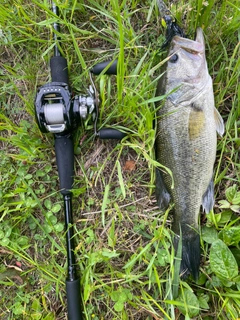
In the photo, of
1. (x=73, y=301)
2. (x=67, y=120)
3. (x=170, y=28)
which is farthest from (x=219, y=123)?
(x=73, y=301)

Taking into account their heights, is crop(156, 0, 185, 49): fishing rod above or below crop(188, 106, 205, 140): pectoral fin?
above

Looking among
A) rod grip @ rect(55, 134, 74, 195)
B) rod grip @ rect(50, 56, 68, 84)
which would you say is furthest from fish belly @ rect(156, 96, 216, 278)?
rod grip @ rect(50, 56, 68, 84)

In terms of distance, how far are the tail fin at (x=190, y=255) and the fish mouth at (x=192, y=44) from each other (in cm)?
124

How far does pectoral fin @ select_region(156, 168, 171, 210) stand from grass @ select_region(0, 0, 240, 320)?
5cm

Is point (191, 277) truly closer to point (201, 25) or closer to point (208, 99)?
point (208, 99)

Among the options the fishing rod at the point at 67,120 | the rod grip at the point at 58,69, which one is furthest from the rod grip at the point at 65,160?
the rod grip at the point at 58,69

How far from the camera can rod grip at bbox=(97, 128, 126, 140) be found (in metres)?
2.37

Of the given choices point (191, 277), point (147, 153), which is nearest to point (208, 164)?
point (147, 153)

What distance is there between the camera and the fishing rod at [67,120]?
87.0 inches

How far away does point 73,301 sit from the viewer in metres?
2.34

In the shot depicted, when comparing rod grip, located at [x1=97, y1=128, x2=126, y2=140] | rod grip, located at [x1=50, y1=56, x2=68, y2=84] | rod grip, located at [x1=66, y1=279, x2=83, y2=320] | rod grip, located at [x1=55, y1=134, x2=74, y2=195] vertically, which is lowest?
rod grip, located at [x1=66, y1=279, x2=83, y2=320]

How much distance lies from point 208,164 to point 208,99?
0.44 m

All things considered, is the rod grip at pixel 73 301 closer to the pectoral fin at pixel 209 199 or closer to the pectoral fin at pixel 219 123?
the pectoral fin at pixel 209 199

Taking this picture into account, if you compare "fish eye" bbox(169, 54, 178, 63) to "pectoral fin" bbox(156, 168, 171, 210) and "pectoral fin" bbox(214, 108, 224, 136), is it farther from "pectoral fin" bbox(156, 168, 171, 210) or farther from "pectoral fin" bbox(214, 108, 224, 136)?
"pectoral fin" bbox(156, 168, 171, 210)
